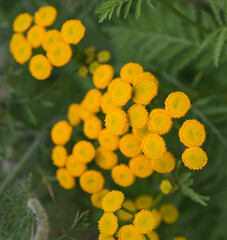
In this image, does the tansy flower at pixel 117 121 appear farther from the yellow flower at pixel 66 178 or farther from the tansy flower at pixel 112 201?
the yellow flower at pixel 66 178

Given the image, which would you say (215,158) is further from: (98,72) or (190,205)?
(98,72)

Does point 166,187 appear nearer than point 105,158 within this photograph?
Yes

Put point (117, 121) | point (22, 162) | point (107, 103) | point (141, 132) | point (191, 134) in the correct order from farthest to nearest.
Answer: point (22, 162)
point (107, 103)
point (141, 132)
point (117, 121)
point (191, 134)

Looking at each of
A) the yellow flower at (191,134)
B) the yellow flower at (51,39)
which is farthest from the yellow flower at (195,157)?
the yellow flower at (51,39)

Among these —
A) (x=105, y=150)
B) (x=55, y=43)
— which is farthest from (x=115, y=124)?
(x=55, y=43)

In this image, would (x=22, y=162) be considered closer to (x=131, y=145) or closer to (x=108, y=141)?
(x=108, y=141)

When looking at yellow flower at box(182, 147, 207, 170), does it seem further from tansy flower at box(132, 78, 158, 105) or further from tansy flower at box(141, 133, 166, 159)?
tansy flower at box(132, 78, 158, 105)

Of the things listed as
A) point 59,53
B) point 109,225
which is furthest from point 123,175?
point 59,53
